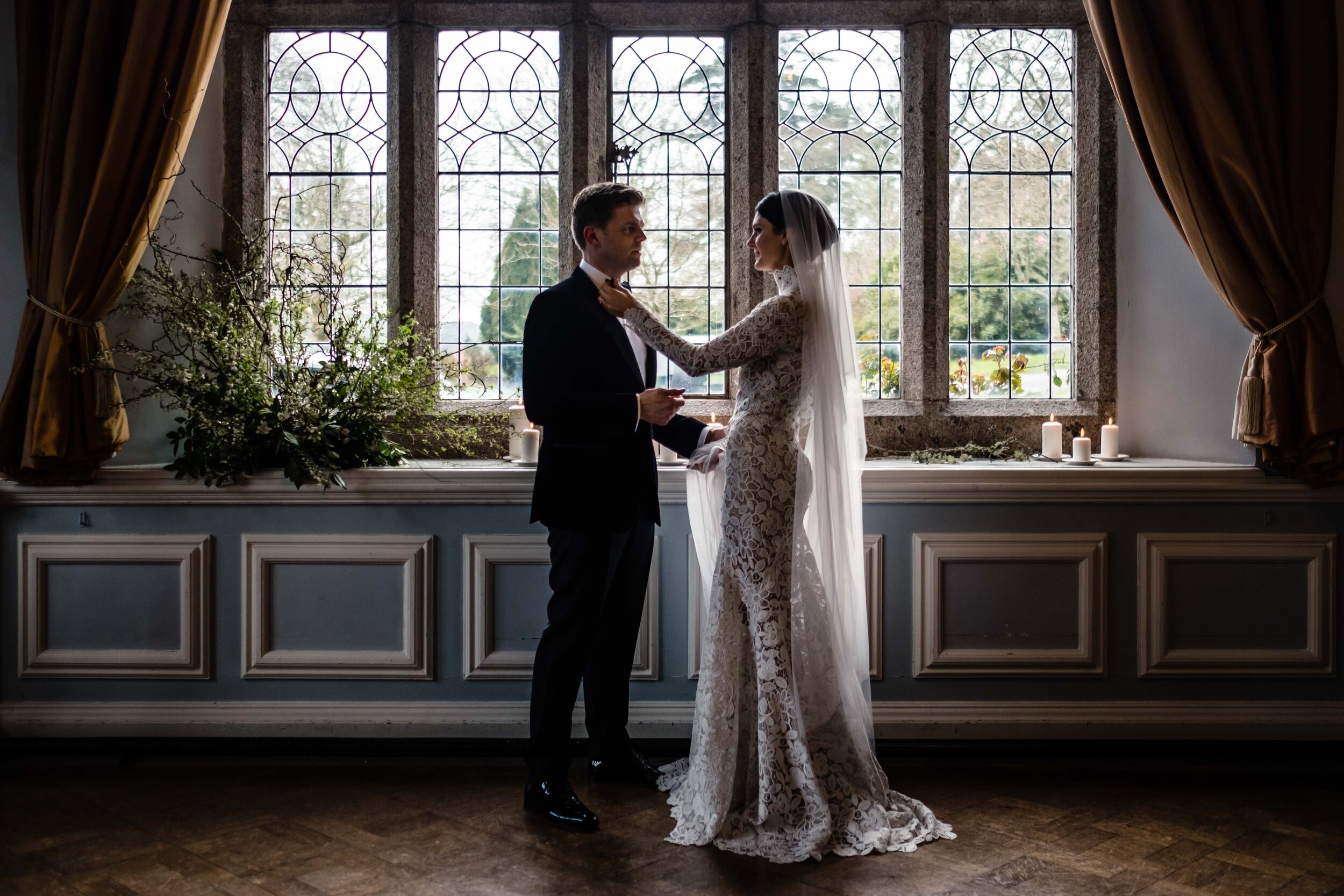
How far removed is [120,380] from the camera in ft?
11.6

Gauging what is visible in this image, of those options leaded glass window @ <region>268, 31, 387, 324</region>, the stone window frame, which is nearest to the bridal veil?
the stone window frame

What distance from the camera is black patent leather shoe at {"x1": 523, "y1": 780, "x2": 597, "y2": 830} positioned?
2.71m

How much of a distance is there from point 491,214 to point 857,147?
1.59 meters

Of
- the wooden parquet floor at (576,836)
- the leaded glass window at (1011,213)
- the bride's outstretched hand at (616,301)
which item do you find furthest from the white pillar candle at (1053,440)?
the bride's outstretched hand at (616,301)

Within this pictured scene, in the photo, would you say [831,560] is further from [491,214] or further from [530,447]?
[491,214]

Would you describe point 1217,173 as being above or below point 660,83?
below

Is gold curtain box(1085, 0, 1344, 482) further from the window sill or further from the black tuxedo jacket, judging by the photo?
the black tuxedo jacket

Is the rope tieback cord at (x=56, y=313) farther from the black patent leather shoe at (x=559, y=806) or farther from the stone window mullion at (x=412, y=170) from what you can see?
the black patent leather shoe at (x=559, y=806)

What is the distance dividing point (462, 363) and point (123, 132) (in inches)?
58.1

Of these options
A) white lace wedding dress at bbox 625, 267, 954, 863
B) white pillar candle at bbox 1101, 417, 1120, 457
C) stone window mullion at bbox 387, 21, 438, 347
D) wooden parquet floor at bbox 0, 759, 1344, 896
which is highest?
stone window mullion at bbox 387, 21, 438, 347

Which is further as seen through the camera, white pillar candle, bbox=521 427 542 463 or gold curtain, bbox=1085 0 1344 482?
white pillar candle, bbox=521 427 542 463

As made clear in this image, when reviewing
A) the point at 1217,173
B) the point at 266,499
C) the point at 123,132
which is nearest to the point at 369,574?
the point at 266,499

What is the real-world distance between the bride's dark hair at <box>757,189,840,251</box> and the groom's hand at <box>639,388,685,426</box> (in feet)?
1.78

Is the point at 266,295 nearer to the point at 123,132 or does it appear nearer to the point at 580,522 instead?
the point at 123,132
